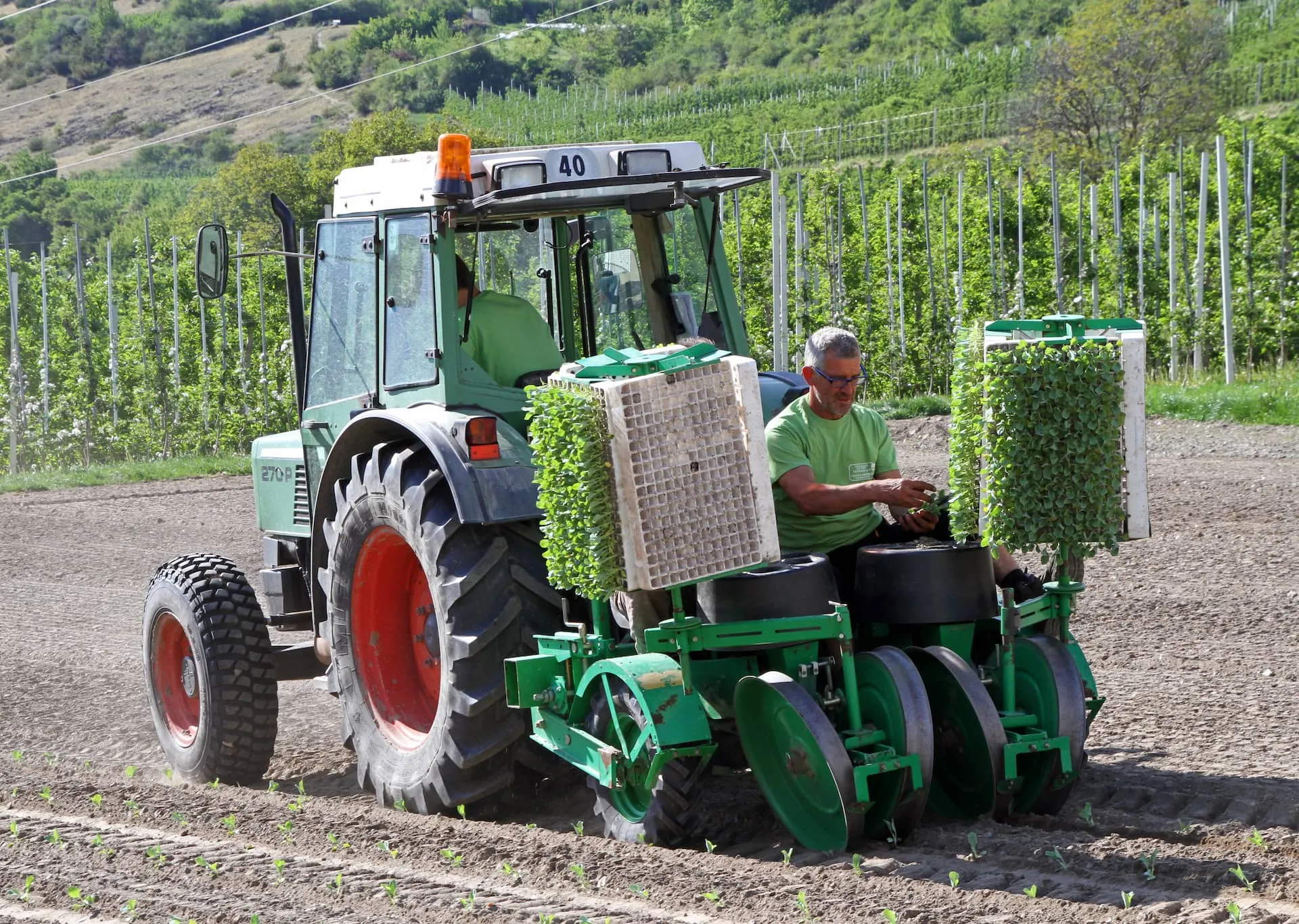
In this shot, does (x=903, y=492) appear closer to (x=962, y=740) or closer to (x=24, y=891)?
(x=962, y=740)

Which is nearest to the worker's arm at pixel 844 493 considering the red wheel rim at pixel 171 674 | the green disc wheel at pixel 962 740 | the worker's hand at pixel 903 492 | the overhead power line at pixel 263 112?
the worker's hand at pixel 903 492

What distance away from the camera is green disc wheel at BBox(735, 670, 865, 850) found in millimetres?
4520

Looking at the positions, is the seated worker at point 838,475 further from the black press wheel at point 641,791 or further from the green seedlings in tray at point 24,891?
the green seedlings in tray at point 24,891

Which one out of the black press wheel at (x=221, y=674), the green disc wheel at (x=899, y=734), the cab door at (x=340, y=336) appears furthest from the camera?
the black press wheel at (x=221, y=674)

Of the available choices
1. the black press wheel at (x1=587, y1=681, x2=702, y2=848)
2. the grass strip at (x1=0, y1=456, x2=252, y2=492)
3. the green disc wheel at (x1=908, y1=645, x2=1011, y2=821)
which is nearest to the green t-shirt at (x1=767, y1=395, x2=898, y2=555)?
the green disc wheel at (x1=908, y1=645, x2=1011, y2=821)

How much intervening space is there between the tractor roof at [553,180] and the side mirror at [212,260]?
0.47 metres

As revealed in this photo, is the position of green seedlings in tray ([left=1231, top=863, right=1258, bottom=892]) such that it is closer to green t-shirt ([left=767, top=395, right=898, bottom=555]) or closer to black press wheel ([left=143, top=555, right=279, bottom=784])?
green t-shirt ([left=767, top=395, right=898, bottom=555])

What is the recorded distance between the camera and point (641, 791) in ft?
15.8

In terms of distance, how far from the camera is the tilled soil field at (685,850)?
4.18 m

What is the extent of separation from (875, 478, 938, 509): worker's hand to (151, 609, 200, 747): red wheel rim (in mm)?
3185

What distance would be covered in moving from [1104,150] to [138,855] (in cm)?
4244

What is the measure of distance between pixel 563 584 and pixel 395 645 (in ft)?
4.30

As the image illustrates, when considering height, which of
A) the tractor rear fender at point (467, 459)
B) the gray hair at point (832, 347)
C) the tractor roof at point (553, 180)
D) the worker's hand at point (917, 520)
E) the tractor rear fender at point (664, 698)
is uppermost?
the tractor roof at point (553, 180)

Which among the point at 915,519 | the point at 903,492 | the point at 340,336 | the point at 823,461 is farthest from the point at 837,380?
the point at 340,336
